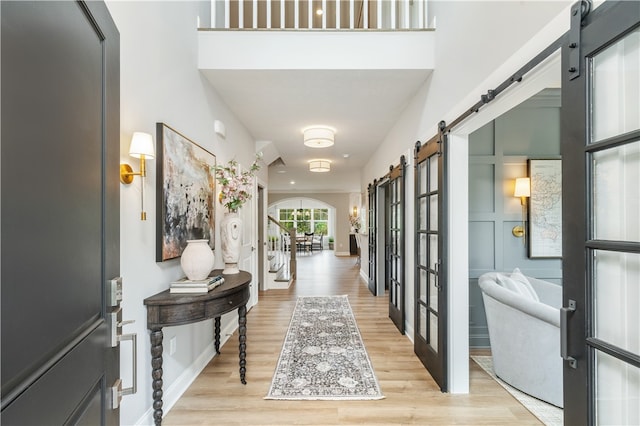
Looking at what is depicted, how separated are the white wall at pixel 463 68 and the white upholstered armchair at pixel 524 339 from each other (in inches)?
15.6

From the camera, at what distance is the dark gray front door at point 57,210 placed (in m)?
0.59

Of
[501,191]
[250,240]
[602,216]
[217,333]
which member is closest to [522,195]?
[501,191]

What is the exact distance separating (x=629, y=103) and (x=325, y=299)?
490 centimetres

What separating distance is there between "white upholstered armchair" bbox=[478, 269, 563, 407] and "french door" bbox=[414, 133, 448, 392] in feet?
1.64

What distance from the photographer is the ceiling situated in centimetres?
298

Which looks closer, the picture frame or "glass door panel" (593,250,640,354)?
"glass door panel" (593,250,640,354)

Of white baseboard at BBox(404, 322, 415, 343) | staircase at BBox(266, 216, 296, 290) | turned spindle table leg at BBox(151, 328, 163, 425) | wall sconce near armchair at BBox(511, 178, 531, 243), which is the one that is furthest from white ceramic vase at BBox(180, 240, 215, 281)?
staircase at BBox(266, 216, 296, 290)

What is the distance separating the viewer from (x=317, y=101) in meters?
3.59

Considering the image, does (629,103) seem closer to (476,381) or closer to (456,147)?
(456,147)

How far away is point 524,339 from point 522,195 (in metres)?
1.58

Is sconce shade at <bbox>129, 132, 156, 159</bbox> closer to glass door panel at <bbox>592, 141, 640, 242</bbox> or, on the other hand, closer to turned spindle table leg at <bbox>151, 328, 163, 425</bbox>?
turned spindle table leg at <bbox>151, 328, 163, 425</bbox>

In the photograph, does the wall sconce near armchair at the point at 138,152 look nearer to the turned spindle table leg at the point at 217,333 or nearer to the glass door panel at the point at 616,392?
the turned spindle table leg at the point at 217,333

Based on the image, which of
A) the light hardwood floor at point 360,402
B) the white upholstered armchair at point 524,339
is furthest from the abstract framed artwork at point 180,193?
the white upholstered armchair at point 524,339

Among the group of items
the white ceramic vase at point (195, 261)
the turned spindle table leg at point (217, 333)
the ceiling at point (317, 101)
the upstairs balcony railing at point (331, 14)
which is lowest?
the turned spindle table leg at point (217, 333)
